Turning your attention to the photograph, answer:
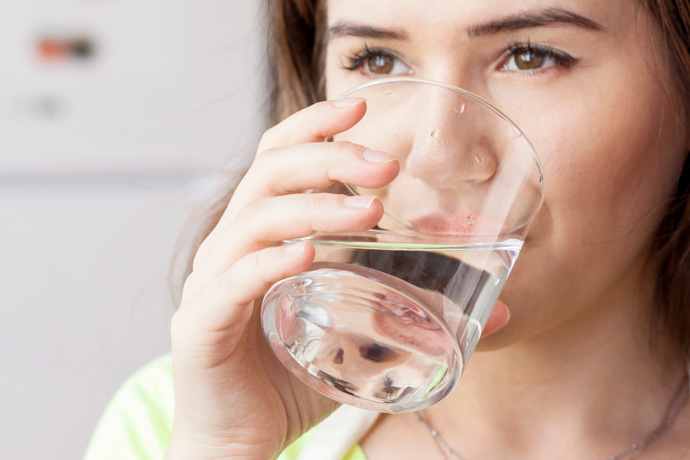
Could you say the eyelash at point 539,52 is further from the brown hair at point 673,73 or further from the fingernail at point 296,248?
the fingernail at point 296,248

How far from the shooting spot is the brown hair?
901 millimetres

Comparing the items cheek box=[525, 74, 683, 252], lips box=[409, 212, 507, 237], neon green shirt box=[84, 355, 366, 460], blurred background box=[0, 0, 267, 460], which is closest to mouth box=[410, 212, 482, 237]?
lips box=[409, 212, 507, 237]

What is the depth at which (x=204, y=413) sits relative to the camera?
0.80 meters

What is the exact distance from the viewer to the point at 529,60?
0.84 meters

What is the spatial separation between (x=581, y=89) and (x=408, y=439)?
49 centimetres

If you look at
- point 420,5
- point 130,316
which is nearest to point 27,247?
point 130,316

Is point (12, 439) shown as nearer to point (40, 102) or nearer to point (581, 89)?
point (40, 102)

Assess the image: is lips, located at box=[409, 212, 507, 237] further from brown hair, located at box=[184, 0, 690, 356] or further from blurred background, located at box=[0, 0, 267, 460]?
blurred background, located at box=[0, 0, 267, 460]

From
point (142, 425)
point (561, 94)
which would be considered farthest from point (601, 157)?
point (142, 425)

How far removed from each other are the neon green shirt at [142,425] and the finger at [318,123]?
485 millimetres

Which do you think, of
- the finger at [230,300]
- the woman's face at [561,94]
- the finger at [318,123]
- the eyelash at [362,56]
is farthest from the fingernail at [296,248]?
the eyelash at [362,56]

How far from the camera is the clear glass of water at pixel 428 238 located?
584 mm

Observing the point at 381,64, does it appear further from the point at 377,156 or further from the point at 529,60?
the point at 377,156

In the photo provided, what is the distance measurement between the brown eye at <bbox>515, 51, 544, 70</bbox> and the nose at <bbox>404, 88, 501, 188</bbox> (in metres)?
0.26
